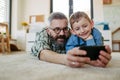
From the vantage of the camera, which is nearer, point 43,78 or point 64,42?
point 43,78

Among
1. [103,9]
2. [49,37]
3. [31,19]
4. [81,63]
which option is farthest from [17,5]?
[81,63]

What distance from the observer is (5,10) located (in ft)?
13.4

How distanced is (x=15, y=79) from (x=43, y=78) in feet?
0.21

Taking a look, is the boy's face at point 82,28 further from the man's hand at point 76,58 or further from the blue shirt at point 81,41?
the man's hand at point 76,58

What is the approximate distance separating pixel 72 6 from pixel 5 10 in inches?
56.4

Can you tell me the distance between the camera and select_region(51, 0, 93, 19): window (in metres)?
3.86

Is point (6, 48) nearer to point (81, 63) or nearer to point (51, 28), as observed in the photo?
point (51, 28)

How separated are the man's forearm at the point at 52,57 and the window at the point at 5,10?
11.2ft

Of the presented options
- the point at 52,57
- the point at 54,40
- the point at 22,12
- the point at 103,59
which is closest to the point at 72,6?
the point at 22,12

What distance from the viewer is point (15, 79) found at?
43cm

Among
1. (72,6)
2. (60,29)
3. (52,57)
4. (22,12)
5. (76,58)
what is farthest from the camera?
(22,12)

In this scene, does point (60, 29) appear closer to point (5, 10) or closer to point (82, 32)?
point (82, 32)

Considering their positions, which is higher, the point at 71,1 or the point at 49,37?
the point at 71,1

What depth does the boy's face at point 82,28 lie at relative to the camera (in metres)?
0.78
